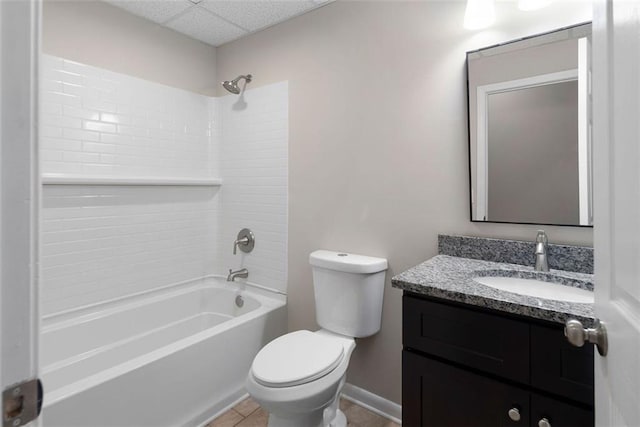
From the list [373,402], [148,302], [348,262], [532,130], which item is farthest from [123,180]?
[532,130]

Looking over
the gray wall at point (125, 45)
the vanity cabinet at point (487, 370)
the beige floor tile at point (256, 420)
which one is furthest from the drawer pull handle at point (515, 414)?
the gray wall at point (125, 45)

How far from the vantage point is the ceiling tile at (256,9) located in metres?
2.03

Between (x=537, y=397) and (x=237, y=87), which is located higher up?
(x=237, y=87)

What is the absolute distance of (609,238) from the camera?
0.62 m

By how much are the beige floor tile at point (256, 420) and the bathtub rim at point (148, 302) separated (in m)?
0.48

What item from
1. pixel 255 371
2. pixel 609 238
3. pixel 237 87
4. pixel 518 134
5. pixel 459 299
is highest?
pixel 237 87

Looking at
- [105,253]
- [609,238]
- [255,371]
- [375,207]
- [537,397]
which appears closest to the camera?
[609,238]

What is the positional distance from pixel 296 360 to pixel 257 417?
61 centimetres

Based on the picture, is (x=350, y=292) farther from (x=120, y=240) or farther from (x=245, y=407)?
(x=120, y=240)

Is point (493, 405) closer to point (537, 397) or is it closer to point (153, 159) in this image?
point (537, 397)

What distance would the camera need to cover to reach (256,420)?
1.82 meters

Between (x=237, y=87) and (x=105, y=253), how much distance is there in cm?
140

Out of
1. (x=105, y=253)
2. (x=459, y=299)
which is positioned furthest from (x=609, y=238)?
(x=105, y=253)

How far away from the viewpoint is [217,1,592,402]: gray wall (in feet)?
5.31
